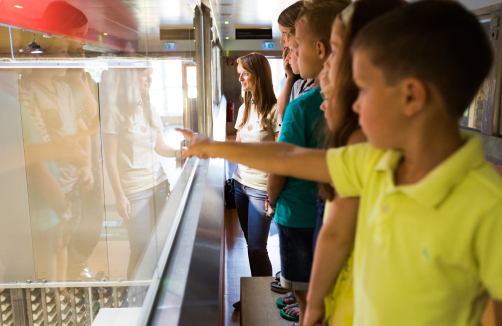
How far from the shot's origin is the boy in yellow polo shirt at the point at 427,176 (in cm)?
65

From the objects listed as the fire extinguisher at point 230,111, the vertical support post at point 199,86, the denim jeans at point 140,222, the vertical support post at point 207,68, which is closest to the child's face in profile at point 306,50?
the denim jeans at point 140,222

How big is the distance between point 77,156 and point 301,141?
86 centimetres

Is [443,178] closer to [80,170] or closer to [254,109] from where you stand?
[80,170]

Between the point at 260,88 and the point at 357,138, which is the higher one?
the point at 260,88

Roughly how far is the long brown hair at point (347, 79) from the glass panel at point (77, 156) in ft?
1.97

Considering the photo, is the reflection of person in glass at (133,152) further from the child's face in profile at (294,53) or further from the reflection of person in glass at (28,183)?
the child's face in profile at (294,53)

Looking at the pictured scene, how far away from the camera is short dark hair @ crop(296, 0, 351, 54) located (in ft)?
4.82

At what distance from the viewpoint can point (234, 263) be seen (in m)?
4.31

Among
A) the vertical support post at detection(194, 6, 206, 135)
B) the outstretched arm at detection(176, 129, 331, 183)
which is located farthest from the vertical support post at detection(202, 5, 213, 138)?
the outstretched arm at detection(176, 129, 331, 183)

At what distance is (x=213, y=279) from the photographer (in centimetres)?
164

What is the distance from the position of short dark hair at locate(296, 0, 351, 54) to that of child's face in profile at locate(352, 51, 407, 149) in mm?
803


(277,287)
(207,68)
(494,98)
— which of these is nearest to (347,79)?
(277,287)

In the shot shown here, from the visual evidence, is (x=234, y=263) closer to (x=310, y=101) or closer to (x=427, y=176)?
(x=310, y=101)

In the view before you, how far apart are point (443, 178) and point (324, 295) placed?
1.62ft
